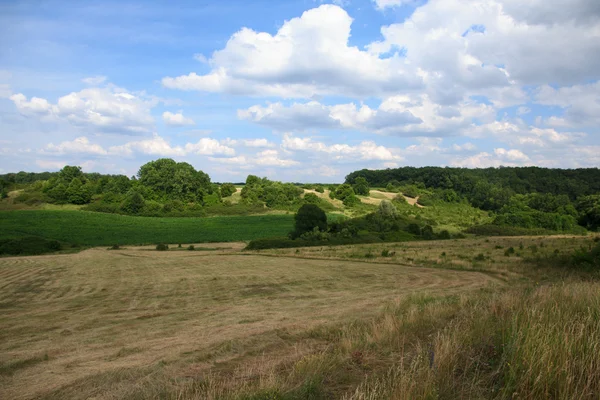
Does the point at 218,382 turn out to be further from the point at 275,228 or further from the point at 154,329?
the point at 275,228

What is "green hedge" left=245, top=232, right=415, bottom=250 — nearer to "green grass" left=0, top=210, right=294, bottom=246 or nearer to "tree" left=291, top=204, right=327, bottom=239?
"tree" left=291, top=204, right=327, bottom=239

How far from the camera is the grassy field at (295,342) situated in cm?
537

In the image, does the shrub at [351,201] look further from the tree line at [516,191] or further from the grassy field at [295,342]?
the grassy field at [295,342]

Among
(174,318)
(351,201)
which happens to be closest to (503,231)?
(351,201)

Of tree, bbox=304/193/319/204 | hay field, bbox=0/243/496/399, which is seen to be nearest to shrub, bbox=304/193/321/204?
tree, bbox=304/193/319/204

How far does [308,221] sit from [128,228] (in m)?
37.5

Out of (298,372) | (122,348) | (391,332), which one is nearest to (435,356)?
(298,372)

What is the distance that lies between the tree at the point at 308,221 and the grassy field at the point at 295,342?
116 feet

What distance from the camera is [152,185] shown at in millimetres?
118625

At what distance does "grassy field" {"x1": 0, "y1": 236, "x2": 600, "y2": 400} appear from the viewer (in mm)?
5367

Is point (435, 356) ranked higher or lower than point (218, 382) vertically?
higher

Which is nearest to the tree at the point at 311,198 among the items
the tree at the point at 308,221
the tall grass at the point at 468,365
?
the tree at the point at 308,221

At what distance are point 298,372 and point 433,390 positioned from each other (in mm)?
2403

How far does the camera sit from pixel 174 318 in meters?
16.4
